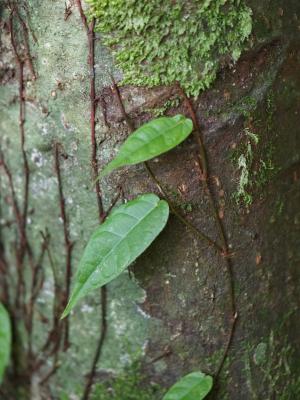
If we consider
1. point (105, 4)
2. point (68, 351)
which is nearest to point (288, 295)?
point (68, 351)

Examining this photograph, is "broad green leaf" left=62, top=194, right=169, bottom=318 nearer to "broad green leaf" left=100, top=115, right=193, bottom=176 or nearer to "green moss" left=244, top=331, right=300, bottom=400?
"broad green leaf" left=100, top=115, right=193, bottom=176

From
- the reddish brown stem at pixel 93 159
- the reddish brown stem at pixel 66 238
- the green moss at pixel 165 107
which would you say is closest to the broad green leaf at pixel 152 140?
the green moss at pixel 165 107

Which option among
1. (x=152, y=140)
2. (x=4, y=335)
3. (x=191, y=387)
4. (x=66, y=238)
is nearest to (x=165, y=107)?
(x=152, y=140)

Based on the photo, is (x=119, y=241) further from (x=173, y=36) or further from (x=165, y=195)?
(x=173, y=36)

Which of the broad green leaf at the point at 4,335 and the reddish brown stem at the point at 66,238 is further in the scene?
the broad green leaf at the point at 4,335

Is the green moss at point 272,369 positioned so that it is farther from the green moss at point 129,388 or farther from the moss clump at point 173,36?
the moss clump at point 173,36

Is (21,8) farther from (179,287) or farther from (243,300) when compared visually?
(243,300)

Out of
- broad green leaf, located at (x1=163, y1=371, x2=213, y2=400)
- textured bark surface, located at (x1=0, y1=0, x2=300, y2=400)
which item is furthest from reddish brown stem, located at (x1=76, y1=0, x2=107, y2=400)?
broad green leaf, located at (x1=163, y1=371, x2=213, y2=400)
